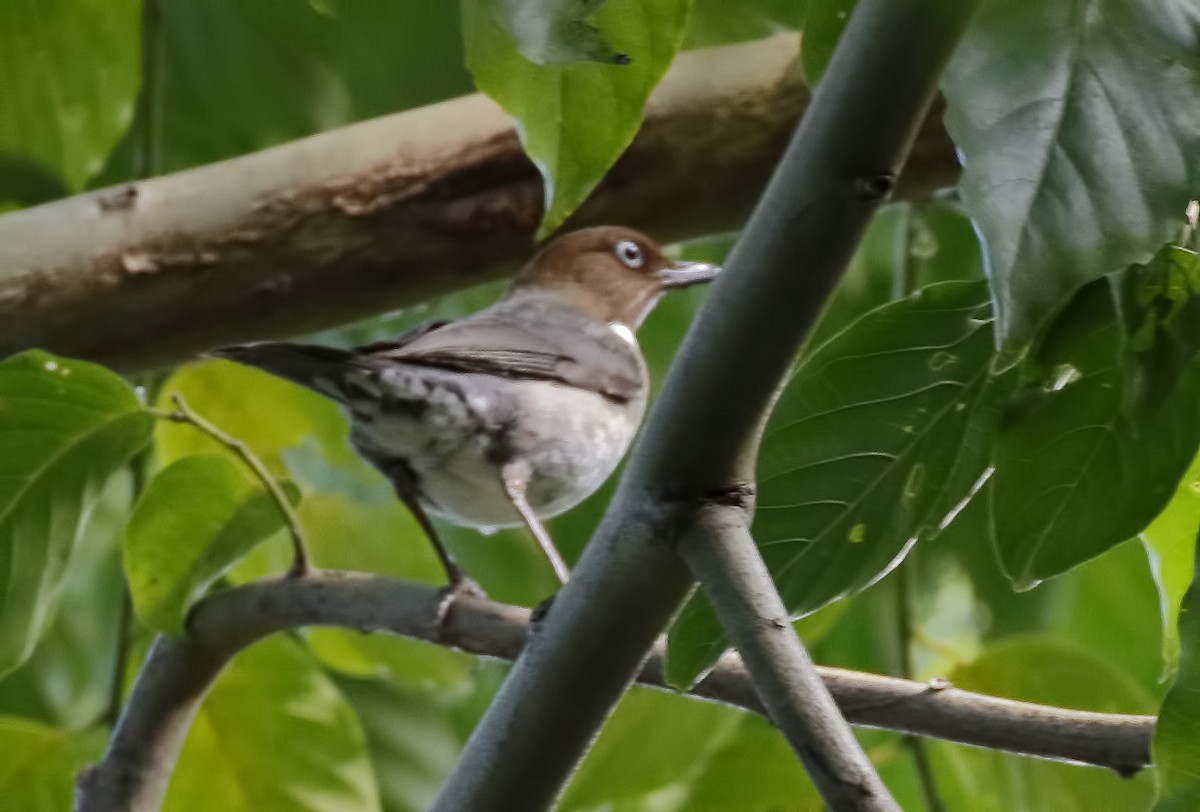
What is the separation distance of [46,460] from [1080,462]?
66cm

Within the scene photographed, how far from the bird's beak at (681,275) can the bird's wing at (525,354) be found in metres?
0.14

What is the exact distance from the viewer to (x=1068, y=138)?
1.37 feet

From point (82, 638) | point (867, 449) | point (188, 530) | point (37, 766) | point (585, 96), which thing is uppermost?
point (585, 96)

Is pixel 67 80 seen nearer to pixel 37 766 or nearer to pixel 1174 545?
pixel 37 766

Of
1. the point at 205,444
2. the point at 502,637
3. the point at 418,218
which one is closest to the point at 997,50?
the point at 502,637

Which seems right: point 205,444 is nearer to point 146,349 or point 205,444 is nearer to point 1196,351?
point 146,349

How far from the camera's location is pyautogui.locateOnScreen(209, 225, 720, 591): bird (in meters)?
1.27

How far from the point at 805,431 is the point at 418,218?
23.2 inches

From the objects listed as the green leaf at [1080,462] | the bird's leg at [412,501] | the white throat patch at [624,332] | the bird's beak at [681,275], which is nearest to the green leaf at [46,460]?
the bird's leg at [412,501]

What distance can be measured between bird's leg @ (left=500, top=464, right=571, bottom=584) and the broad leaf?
1.61ft

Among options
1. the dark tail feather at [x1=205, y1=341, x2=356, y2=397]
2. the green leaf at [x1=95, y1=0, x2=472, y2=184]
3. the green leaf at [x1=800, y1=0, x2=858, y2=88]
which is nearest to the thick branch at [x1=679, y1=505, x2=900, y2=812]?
the green leaf at [x1=800, y1=0, x2=858, y2=88]

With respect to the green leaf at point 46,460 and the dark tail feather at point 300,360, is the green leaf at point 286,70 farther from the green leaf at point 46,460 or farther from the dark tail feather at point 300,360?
the green leaf at point 46,460

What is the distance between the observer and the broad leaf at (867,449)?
0.64 metres

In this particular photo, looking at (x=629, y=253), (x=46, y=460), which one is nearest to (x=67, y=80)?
(x=46, y=460)
